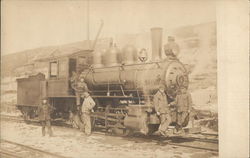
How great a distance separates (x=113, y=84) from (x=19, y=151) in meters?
1.93

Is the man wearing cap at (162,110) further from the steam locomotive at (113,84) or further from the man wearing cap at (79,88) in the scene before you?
the man wearing cap at (79,88)

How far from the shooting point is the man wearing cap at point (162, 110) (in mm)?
4312

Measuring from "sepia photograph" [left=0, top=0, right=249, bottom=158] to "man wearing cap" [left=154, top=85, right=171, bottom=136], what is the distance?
0.5 inches

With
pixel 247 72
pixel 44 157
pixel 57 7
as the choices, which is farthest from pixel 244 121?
pixel 57 7

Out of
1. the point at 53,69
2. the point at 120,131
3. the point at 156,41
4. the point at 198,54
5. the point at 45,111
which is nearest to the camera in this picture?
the point at 198,54

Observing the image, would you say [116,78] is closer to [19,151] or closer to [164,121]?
[164,121]

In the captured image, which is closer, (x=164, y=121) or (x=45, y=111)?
(x=164, y=121)

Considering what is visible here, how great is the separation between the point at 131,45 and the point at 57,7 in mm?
1678

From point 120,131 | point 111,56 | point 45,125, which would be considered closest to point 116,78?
point 111,56

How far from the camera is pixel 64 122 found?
5730 millimetres

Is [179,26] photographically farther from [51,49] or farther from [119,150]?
[51,49]

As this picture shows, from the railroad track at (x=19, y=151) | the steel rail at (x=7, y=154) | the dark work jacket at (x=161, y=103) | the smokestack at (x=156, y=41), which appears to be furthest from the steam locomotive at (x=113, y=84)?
the steel rail at (x=7, y=154)

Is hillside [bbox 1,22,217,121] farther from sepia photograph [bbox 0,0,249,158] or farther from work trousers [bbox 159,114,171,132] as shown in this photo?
work trousers [bbox 159,114,171,132]

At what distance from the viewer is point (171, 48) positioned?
4168 millimetres
